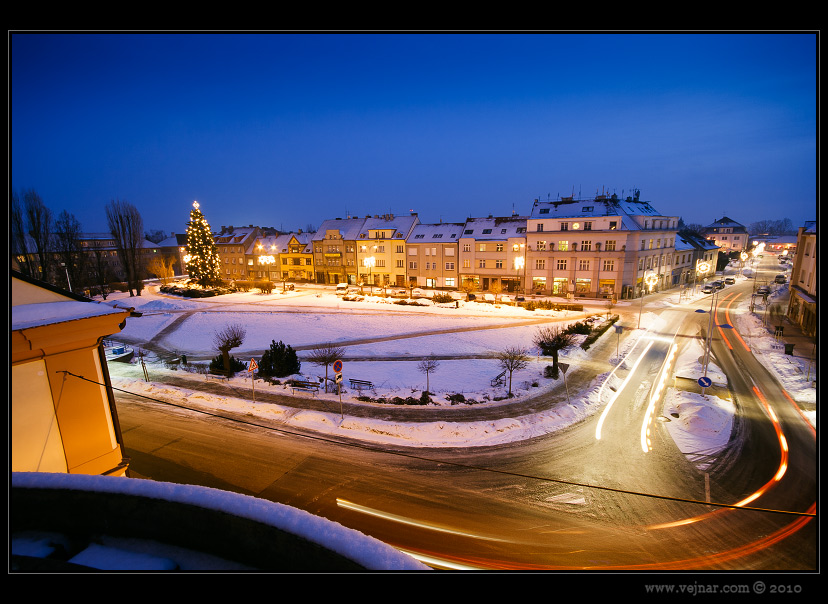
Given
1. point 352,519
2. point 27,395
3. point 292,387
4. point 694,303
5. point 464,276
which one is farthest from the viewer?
point 464,276

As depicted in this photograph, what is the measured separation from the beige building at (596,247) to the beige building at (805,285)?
11429 millimetres

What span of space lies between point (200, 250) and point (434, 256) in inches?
1373

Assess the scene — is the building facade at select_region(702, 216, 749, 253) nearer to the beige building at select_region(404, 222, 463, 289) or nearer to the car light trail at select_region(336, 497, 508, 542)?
the beige building at select_region(404, 222, 463, 289)

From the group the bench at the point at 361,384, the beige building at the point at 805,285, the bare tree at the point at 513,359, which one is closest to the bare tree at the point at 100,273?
the bench at the point at 361,384

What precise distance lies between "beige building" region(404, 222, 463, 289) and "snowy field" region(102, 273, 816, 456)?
11.4 m

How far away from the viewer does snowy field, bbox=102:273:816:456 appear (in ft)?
44.9

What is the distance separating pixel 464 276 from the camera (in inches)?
1950

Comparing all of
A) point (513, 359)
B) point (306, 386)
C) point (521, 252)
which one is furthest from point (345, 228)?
point (513, 359)

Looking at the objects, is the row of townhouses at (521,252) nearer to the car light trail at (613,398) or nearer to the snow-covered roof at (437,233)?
the snow-covered roof at (437,233)

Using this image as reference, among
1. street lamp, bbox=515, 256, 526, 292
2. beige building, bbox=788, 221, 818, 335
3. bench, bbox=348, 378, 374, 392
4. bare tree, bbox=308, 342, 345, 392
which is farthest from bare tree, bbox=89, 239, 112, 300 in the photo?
beige building, bbox=788, 221, 818, 335

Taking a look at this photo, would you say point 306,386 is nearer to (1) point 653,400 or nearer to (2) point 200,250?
(1) point 653,400
